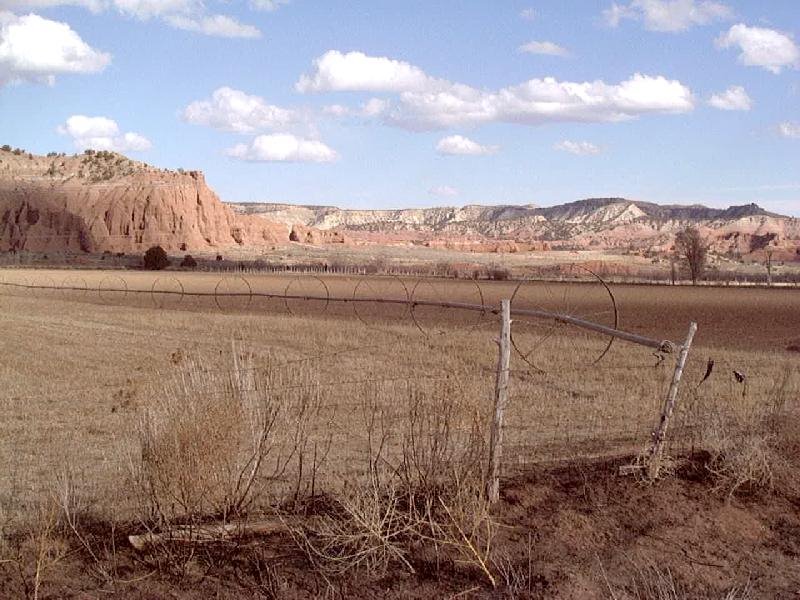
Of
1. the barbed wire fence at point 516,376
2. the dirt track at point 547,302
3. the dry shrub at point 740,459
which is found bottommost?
the dirt track at point 547,302

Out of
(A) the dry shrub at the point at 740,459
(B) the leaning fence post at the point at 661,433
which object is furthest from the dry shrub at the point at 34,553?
(A) the dry shrub at the point at 740,459

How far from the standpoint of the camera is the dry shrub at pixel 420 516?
6.14 meters

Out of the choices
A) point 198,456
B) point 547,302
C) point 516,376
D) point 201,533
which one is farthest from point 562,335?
point 547,302

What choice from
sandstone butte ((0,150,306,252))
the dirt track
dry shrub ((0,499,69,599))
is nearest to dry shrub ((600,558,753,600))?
dry shrub ((0,499,69,599))

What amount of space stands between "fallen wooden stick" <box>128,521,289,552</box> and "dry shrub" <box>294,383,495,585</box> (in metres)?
0.34

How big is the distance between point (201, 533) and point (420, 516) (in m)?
1.66

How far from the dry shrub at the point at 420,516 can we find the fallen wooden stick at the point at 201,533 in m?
0.34

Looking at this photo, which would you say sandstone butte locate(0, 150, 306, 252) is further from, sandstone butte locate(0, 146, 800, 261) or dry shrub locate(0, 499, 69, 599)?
dry shrub locate(0, 499, 69, 599)

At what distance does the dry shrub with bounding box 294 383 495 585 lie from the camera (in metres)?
6.14

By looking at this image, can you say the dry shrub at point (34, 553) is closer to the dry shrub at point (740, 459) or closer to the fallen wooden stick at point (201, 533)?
the fallen wooden stick at point (201, 533)

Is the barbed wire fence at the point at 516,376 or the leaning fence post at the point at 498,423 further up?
the leaning fence post at the point at 498,423

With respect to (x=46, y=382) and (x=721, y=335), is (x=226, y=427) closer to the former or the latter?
(x=46, y=382)

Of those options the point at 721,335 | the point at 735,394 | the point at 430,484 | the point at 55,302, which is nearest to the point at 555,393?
the point at 735,394

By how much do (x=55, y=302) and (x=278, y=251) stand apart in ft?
220
